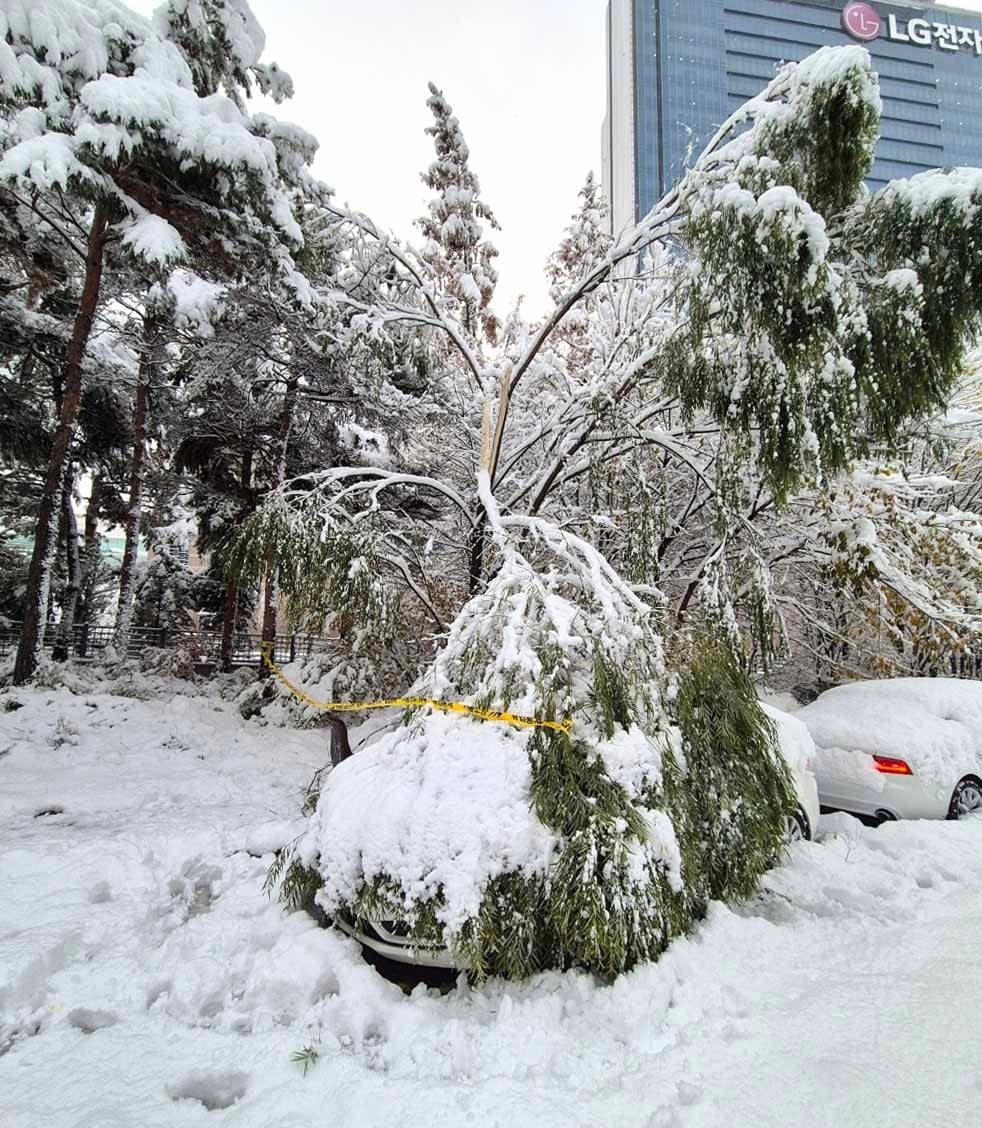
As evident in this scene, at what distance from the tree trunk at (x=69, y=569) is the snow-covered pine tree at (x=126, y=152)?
17.9 ft

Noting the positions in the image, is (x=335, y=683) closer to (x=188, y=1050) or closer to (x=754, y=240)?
(x=188, y=1050)

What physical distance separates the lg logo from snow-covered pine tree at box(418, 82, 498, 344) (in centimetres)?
8390

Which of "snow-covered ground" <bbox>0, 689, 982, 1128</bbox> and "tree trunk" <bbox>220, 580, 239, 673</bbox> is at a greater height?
"tree trunk" <bbox>220, 580, 239, 673</bbox>

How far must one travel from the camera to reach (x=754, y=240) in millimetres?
3295

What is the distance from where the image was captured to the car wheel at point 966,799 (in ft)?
14.8

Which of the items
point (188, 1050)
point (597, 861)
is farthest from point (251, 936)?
point (597, 861)

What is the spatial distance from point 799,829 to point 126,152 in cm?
823

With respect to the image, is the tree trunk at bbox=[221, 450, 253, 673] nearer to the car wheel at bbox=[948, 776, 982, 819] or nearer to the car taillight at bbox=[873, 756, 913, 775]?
the car taillight at bbox=[873, 756, 913, 775]

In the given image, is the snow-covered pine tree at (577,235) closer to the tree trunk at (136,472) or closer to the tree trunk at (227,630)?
the tree trunk at (136,472)

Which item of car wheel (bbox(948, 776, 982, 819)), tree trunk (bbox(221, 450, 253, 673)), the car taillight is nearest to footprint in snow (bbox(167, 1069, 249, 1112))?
the car taillight

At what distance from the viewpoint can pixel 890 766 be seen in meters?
4.57

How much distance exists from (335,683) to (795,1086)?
22.6 feet

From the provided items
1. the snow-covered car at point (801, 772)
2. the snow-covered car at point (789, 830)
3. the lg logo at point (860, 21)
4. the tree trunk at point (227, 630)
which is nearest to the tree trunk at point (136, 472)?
the tree trunk at point (227, 630)

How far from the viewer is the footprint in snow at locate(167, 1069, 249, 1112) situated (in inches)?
68.0
